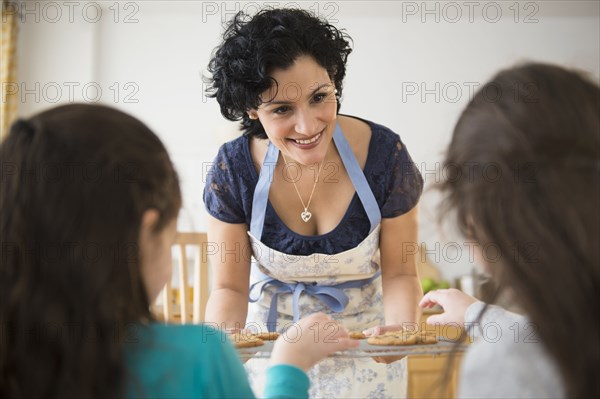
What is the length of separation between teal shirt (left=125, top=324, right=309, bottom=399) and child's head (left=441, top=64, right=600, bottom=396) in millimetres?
344

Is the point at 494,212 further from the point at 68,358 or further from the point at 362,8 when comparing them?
the point at 362,8

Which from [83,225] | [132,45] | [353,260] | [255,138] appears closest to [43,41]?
[132,45]

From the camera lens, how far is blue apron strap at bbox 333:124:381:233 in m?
1.75

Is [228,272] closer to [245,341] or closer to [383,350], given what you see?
[245,341]

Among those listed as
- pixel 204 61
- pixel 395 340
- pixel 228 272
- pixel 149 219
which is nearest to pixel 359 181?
pixel 228 272

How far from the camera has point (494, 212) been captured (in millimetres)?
798

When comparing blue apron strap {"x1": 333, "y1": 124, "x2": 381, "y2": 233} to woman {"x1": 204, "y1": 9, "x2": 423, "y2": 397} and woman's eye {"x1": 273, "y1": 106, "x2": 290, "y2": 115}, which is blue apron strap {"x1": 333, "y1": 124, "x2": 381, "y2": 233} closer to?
woman {"x1": 204, "y1": 9, "x2": 423, "y2": 397}

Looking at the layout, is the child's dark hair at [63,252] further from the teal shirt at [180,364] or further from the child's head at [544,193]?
the child's head at [544,193]

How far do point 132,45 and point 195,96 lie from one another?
580 mm

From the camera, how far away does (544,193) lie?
77 cm

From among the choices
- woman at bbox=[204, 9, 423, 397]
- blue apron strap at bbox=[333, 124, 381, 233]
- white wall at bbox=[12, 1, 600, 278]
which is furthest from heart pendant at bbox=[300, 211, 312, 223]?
white wall at bbox=[12, 1, 600, 278]

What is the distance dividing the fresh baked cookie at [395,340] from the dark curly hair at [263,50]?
2.09ft

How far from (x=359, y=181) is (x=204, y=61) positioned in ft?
11.3

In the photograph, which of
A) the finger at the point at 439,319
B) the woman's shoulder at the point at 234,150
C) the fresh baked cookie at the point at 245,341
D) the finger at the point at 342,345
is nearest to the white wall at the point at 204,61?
the woman's shoulder at the point at 234,150
